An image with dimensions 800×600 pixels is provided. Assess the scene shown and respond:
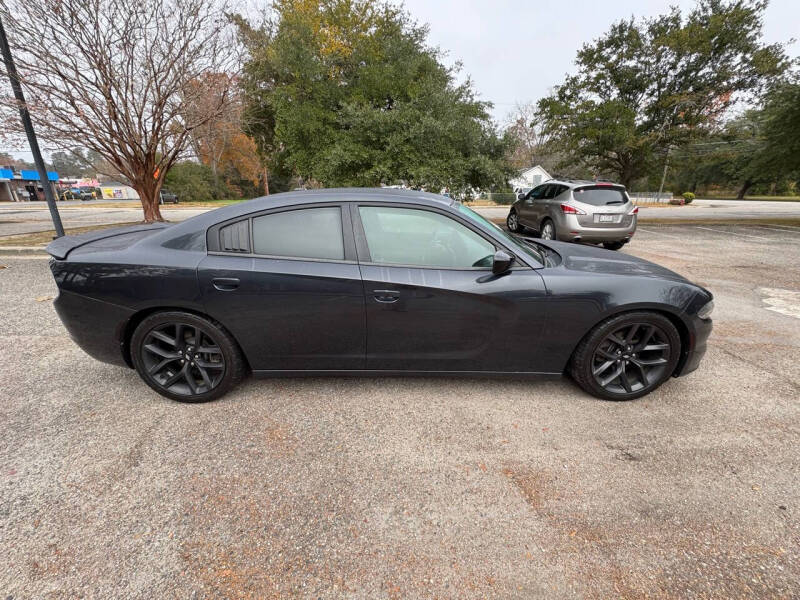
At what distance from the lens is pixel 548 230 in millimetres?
8742

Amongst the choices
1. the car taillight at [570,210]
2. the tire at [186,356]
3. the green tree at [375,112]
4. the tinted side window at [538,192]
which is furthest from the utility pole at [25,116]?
the tinted side window at [538,192]

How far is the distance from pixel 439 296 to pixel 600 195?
7.32 m

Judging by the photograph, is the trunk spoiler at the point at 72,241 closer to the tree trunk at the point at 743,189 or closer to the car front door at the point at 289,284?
the car front door at the point at 289,284

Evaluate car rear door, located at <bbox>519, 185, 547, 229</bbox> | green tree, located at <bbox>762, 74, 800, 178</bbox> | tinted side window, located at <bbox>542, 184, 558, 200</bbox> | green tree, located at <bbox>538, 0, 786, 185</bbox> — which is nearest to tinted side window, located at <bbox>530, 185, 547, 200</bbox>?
car rear door, located at <bbox>519, 185, 547, 229</bbox>

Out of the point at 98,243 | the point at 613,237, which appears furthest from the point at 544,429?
the point at 613,237

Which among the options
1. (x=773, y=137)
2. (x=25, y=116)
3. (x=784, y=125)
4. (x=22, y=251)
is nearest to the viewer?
(x=25, y=116)

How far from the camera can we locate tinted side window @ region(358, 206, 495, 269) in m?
2.42

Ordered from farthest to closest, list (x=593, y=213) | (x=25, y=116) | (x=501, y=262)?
(x=593, y=213) → (x=25, y=116) → (x=501, y=262)

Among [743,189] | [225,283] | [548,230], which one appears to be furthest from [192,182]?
[743,189]

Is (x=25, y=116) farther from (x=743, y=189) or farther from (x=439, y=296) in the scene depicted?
(x=743, y=189)

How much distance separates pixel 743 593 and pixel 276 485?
207 centimetres

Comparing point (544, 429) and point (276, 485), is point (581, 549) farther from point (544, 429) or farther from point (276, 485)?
point (276, 485)

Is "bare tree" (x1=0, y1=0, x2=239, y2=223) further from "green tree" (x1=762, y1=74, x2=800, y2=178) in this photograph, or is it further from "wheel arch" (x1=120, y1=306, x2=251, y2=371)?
"green tree" (x1=762, y1=74, x2=800, y2=178)

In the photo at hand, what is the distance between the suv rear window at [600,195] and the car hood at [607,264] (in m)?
5.64
